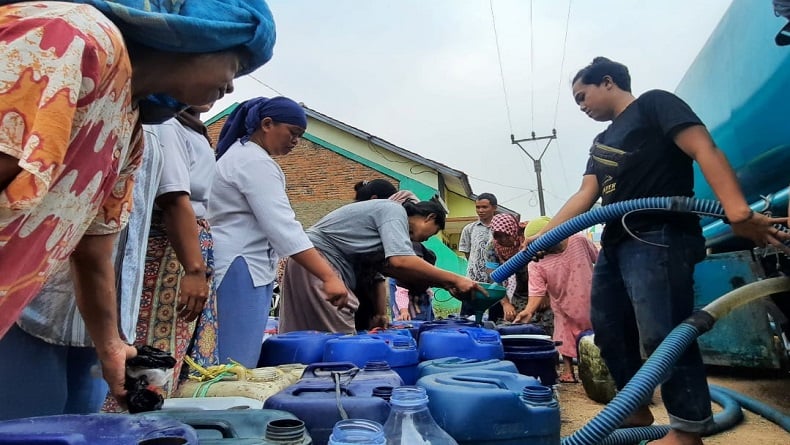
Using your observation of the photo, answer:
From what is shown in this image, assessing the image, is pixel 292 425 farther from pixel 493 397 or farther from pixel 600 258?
pixel 600 258

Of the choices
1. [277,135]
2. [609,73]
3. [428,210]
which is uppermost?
[609,73]

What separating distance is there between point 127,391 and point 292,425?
0.49m

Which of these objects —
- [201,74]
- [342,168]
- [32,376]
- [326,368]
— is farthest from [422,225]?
[342,168]

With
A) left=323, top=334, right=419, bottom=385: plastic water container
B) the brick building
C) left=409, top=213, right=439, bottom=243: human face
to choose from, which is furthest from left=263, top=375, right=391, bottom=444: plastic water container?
the brick building

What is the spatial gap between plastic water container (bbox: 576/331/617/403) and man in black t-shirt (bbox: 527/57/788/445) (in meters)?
0.95

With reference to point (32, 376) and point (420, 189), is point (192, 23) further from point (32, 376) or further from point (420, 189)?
point (420, 189)

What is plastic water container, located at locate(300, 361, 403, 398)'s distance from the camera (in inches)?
47.9

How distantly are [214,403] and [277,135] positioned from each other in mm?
1361

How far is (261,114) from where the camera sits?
229 centimetres

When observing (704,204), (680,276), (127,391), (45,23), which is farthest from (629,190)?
(45,23)

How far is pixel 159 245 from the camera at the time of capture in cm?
165

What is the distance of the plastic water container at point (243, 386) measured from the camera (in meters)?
1.28

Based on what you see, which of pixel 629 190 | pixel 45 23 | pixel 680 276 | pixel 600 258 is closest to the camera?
pixel 45 23

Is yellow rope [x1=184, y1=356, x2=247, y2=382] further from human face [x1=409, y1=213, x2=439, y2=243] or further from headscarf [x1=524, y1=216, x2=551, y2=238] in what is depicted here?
headscarf [x1=524, y1=216, x2=551, y2=238]
